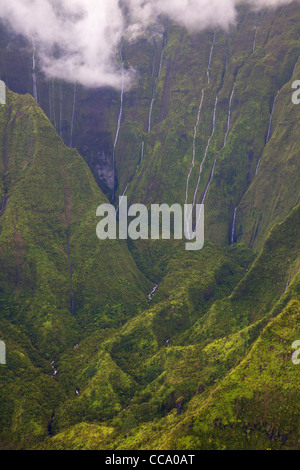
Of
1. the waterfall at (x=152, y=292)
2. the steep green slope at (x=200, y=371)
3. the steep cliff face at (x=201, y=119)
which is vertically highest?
the steep cliff face at (x=201, y=119)

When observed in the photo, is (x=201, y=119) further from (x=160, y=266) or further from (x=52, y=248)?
(x=52, y=248)

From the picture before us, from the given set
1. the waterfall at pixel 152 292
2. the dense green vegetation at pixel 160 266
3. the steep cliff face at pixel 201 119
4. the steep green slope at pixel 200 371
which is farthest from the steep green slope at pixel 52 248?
the steep cliff face at pixel 201 119

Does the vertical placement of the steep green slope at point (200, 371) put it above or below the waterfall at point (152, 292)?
below

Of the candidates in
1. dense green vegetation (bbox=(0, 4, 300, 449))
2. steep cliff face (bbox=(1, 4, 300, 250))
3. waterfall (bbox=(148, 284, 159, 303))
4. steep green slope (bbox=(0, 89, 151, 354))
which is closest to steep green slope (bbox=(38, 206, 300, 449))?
dense green vegetation (bbox=(0, 4, 300, 449))

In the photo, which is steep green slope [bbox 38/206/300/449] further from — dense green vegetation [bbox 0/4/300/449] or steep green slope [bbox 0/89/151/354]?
steep green slope [bbox 0/89/151/354]

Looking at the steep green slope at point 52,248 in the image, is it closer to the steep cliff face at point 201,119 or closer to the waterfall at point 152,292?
the waterfall at point 152,292

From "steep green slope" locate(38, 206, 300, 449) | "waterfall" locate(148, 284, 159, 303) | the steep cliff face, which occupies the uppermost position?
the steep cliff face

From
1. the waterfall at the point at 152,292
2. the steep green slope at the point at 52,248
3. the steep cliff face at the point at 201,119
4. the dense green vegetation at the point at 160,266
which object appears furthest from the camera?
the steep cliff face at the point at 201,119

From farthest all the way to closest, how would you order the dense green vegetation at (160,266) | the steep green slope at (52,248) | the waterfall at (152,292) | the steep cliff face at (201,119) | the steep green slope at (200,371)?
1. the steep cliff face at (201,119)
2. the waterfall at (152,292)
3. the steep green slope at (52,248)
4. the dense green vegetation at (160,266)
5. the steep green slope at (200,371)

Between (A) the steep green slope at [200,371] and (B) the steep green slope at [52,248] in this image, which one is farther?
(B) the steep green slope at [52,248]
